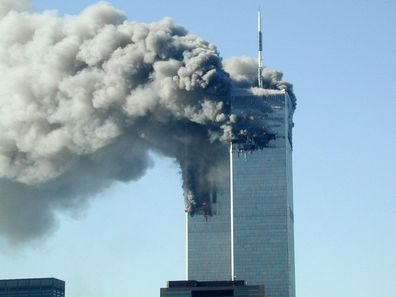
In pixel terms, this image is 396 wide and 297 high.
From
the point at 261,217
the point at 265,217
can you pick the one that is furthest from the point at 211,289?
the point at 265,217

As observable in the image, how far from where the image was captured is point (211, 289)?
17425 centimetres

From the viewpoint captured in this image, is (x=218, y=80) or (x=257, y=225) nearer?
(x=218, y=80)

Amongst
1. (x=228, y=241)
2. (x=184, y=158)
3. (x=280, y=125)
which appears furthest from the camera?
(x=228, y=241)

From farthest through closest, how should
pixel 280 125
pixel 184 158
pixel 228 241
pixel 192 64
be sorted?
1. pixel 228 241
2. pixel 280 125
3. pixel 184 158
4. pixel 192 64

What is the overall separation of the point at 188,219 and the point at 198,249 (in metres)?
→ 5.38

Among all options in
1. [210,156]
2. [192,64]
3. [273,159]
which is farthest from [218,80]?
[273,159]

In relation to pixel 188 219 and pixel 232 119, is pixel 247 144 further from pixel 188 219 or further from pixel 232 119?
pixel 188 219

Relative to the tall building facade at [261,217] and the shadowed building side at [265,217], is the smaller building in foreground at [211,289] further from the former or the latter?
the shadowed building side at [265,217]

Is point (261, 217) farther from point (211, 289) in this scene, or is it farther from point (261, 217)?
point (211, 289)

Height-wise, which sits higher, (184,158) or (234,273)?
(184,158)

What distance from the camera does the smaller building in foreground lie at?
17325 centimetres

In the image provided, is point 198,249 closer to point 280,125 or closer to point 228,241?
point 228,241

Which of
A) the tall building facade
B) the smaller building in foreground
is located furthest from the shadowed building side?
the smaller building in foreground

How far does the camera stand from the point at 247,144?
170 meters
